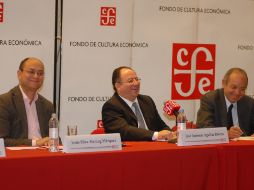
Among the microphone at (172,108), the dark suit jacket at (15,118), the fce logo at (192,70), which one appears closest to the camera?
the microphone at (172,108)

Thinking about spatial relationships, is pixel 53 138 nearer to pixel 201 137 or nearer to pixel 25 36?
pixel 201 137

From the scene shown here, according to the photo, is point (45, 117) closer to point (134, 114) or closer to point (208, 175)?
point (134, 114)

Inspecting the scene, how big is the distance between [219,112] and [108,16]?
2.11 m

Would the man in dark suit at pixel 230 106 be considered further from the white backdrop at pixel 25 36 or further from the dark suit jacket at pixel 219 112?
the white backdrop at pixel 25 36

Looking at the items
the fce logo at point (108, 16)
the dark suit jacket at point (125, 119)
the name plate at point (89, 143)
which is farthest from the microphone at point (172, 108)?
the fce logo at point (108, 16)

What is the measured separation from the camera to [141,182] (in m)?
3.34

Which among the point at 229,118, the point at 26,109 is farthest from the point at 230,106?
the point at 26,109

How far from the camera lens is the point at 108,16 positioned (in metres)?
6.13

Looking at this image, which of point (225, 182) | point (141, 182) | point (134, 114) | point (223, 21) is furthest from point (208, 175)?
point (223, 21)

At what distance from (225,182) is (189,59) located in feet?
10.3

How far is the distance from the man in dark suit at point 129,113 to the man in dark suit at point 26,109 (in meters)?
0.57

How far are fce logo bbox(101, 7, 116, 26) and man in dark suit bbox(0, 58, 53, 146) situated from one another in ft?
6.17

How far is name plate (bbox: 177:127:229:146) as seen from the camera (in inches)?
143

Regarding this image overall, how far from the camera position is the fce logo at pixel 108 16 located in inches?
241
